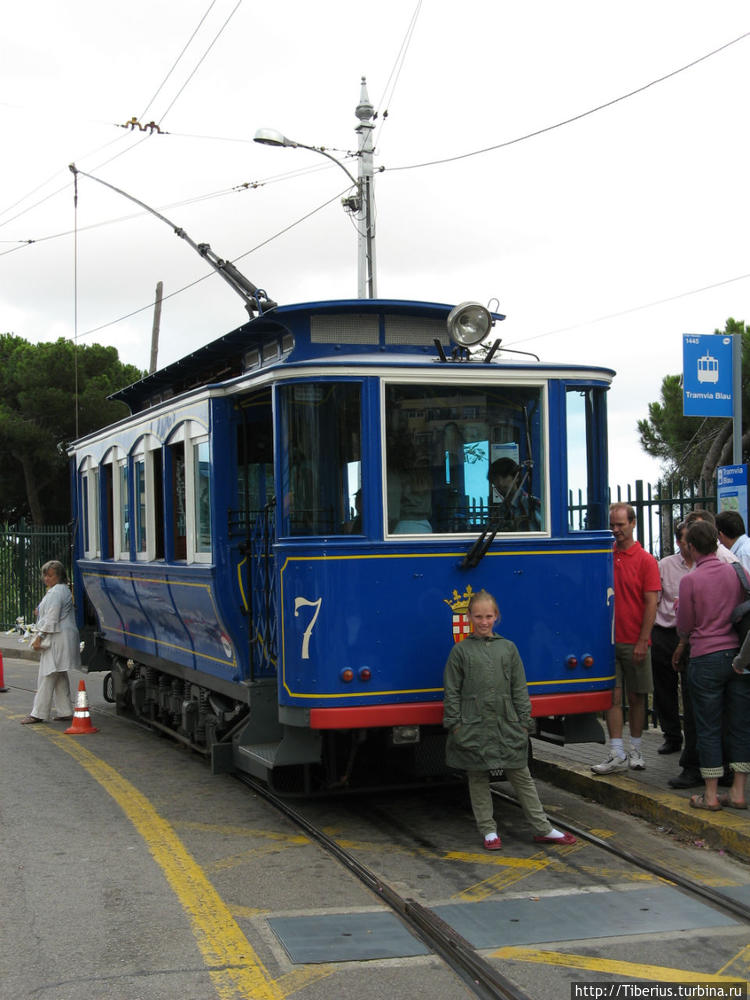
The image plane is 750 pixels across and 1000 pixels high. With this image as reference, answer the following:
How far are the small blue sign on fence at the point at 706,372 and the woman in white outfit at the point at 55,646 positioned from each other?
6.83 meters

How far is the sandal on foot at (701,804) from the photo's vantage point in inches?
279

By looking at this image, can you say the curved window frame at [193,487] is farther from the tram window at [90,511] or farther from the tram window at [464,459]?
the tram window at [90,511]

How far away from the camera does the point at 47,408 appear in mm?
31469

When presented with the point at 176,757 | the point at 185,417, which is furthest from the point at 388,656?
the point at 176,757

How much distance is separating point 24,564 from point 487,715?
19503mm

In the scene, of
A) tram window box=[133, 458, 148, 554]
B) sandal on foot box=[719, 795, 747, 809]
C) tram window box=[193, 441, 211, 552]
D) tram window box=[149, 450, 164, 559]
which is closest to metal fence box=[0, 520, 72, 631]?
tram window box=[133, 458, 148, 554]

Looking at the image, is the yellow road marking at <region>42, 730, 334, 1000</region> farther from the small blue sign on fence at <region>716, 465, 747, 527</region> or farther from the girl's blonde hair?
the small blue sign on fence at <region>716, 465, 747, 527</region>

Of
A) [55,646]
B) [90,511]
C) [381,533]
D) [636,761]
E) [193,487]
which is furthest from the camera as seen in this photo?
[90,511]

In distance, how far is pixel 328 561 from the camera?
6.90 meters

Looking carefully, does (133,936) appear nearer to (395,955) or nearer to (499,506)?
(395,955)

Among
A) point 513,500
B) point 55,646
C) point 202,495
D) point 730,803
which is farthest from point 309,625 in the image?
point 55,646

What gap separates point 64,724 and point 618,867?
7723 millimetres

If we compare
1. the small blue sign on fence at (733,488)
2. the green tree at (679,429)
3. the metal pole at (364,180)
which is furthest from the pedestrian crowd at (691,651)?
the green tree at (679,429)

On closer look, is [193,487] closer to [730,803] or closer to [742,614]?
[742,614]
